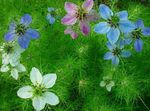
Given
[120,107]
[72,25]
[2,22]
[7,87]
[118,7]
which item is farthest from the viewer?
[118,7]

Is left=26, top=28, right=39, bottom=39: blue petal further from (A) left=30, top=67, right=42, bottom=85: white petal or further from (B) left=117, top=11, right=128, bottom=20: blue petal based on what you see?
(B) left=117, top=11, right=128, bottom=20: blue petal

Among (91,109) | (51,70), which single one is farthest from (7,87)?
(91,109)

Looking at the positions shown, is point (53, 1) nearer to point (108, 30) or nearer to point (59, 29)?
point (59, 29)

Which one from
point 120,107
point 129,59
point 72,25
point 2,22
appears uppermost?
point 2,22

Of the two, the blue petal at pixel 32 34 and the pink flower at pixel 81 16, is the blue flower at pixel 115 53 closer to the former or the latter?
the pink flower at pixel 81 16

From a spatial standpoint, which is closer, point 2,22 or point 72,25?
point 72,25

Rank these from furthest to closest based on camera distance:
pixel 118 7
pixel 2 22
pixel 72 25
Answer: pixel 118 7
pixel 2 22
pixel 72 25

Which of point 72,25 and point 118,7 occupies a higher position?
point 118,7

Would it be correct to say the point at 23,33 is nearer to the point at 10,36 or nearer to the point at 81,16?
the point at 10,36
